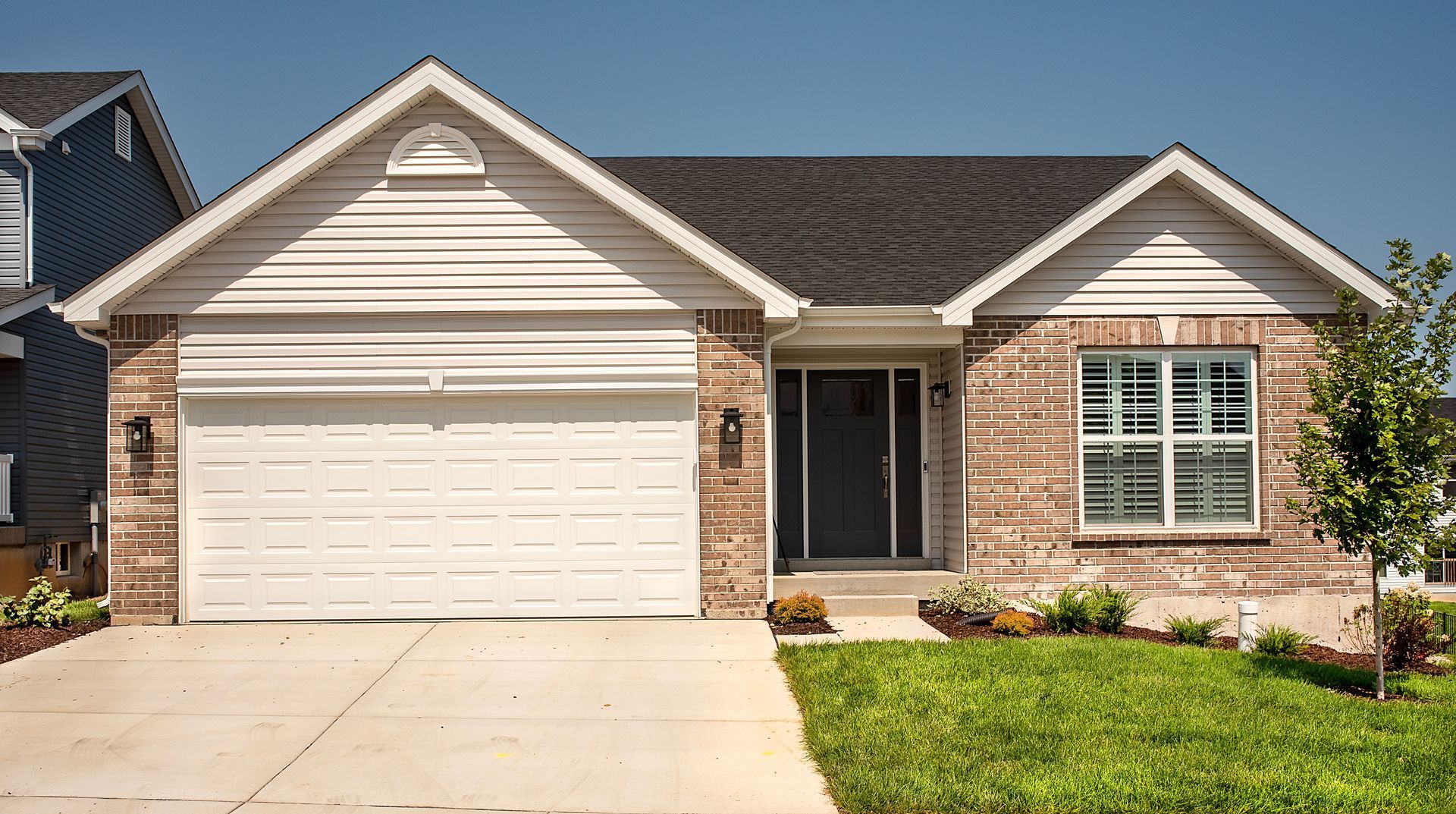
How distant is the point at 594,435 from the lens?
37.4 ft

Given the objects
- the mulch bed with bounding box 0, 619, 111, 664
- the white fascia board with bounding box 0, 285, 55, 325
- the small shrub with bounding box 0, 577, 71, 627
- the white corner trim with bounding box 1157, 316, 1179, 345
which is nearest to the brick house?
the white corner trim with bounding box 1157, 316, 1179, 345

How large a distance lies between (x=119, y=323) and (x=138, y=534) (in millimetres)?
1980

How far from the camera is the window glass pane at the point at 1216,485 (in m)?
12.0

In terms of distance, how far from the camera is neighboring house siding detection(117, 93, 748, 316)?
1117 cm

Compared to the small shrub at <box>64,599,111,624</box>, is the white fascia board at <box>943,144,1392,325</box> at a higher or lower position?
higher

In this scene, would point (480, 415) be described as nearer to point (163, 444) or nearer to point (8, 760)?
point (163, 444)

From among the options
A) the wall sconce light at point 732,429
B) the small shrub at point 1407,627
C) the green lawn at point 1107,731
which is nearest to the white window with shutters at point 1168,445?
the small shrub at point 1407,627

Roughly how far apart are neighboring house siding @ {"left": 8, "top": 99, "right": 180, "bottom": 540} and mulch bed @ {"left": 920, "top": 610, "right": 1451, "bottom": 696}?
470 inches

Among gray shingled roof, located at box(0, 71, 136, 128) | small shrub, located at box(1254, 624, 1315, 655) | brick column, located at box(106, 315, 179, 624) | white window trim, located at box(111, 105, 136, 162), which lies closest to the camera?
small shrub, located at box(1254, 624, 1315, 655)

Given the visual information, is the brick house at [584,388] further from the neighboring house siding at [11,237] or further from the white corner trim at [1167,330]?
the neighboring house siding at [11,237]

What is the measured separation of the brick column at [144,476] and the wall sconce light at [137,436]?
2.8 inches

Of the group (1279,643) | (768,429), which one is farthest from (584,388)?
(1279,643)

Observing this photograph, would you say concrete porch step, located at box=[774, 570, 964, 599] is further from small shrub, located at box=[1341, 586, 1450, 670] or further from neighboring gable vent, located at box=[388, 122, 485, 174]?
neighboring gable vent, located at box=[388, 122, 485, 174]

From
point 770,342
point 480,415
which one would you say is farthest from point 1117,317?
point 480,415
